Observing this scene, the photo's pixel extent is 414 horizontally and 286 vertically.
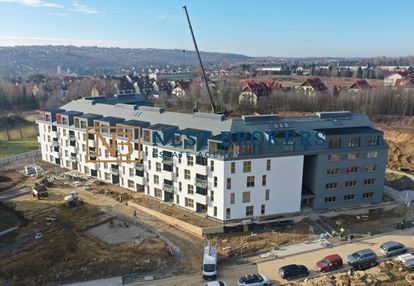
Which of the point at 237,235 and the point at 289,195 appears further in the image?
the point at 289,195

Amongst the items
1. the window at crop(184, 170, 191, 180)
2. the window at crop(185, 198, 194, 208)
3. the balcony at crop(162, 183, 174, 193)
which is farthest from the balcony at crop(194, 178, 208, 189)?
the balcony at crop(162, 183, 174, 193)

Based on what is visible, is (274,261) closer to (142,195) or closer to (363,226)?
(363,226)

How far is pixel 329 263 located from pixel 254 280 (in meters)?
8.25

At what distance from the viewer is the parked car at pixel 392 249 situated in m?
37.0

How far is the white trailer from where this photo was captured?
109ft

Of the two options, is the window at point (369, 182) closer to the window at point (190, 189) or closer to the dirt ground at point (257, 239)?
the dirt ground at point (257, 239)

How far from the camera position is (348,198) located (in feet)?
159

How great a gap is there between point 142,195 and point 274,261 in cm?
2443

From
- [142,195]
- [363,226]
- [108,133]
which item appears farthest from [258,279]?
[108,133]

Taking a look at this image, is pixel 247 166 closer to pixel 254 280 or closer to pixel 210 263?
pixel 210 263

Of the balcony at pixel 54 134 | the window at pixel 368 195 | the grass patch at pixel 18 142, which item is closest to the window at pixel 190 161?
the window at pixel 368 195

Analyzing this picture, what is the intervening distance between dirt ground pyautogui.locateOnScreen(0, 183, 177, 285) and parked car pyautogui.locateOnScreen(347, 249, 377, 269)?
59.9 ft

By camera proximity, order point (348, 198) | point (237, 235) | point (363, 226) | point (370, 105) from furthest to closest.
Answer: point (370, 105), point (348, 198), point (363, 226), point (237, 235)

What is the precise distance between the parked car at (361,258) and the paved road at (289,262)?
142 cm
